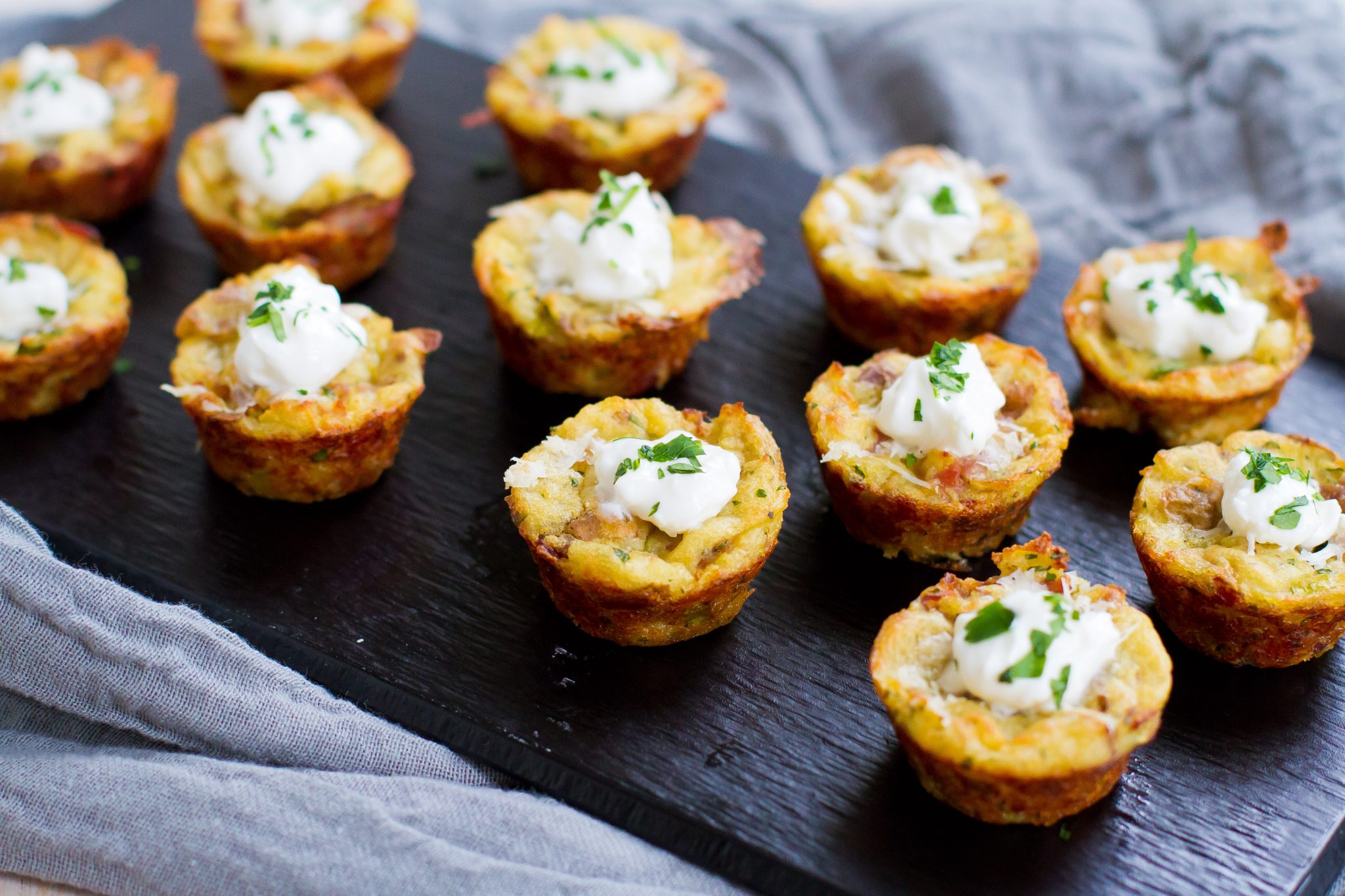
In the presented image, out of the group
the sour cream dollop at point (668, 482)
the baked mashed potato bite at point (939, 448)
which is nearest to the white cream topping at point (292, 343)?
the sour cream dollop at point (668, 482)

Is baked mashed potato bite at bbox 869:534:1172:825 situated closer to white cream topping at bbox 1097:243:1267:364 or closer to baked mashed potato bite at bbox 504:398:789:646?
baked mashed potato bite at bbox 504:398:789:646

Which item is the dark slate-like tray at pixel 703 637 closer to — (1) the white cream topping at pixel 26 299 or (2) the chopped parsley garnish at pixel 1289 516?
(1) the white cream topping at pixel 26 299

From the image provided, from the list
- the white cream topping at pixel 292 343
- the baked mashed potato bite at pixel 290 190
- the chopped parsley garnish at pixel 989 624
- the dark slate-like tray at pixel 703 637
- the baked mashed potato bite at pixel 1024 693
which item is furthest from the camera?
the baked mashed potato bite at pixel 290 190

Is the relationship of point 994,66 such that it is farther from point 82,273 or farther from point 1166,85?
point 82,273

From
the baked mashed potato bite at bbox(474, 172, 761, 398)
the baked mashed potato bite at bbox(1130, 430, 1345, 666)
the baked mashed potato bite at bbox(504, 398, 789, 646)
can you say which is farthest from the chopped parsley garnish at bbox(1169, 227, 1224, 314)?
the baked mashed potato bite at bbox(504, 398, 789, 646)

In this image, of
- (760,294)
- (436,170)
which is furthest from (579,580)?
(436,170)

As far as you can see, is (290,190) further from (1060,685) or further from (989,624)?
(1060,685)

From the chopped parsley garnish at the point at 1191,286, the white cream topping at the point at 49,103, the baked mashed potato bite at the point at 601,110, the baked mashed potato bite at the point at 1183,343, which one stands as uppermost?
the chopped parsley garnish at the point at 1191,286

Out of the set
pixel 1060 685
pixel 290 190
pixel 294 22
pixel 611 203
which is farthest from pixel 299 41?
pixel 1060 685
